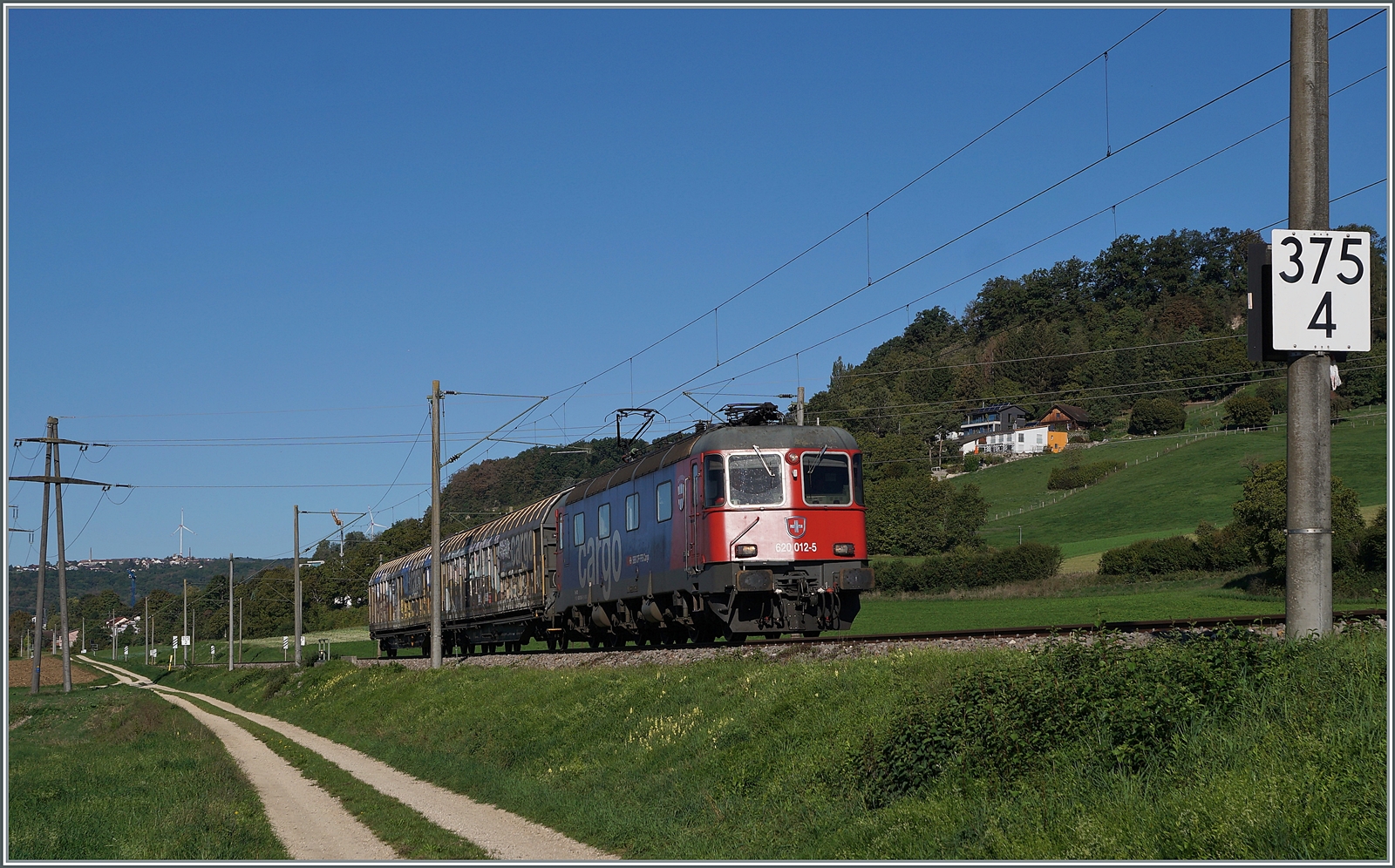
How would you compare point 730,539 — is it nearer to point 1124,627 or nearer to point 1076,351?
point 1124,627

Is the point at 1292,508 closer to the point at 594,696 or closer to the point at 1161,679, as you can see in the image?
the point at 1161,679

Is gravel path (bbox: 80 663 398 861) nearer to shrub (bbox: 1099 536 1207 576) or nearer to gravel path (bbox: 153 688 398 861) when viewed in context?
gravel path (bbox: 153 688 398 861)

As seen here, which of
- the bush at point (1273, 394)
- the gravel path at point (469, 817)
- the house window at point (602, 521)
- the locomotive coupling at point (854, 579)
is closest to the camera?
the gravel path at point (469, 817)

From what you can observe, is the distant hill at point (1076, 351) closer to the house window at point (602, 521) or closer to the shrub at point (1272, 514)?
the shrub at point (1272, 514)

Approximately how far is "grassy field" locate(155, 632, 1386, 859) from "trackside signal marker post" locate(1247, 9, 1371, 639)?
0.74 metres

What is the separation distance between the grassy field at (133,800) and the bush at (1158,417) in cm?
10732

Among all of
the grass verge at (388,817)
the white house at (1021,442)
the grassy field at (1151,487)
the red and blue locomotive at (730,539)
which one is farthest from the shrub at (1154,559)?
the white house at (1021,442)

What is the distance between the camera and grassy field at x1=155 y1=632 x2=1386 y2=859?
7871mm

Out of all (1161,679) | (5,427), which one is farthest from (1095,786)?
(5,427)

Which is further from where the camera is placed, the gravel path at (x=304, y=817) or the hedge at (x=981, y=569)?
the hedge at (x=981, y=569)

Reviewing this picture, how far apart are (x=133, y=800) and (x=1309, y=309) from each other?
1642 centimetres

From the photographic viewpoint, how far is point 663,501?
83.9ft

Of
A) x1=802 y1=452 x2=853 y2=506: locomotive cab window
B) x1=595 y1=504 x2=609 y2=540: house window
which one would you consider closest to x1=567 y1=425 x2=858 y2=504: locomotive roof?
x1=802 y1=452 x2=853 y2=506: locomotive cab window

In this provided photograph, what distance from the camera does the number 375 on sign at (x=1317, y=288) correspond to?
32.1 feet
